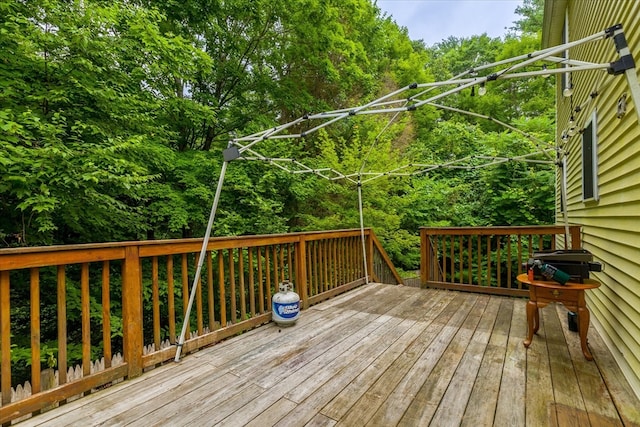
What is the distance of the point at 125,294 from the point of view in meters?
2.01

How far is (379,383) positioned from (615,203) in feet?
7.35

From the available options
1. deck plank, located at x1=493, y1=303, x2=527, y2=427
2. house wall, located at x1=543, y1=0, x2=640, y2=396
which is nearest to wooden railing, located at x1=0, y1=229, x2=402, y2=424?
deck plank, located at x1=493, y1=303, x2=527, y2=427

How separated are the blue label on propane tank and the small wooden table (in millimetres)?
1993

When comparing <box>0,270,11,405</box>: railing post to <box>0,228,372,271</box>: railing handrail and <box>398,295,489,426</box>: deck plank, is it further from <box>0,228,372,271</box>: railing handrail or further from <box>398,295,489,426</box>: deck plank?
<box>398,295,489,426</box>: deck plank

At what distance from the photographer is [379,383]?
6.36 ft

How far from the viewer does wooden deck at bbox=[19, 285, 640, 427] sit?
1.61m

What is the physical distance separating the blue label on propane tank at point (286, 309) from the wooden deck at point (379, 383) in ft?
0.46

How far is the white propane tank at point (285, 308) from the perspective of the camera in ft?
9.46

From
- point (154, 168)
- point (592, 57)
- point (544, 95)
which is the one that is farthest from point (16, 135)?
point (544, 95)

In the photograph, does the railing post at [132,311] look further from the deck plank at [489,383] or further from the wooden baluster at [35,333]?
the deck plank at [489,383]

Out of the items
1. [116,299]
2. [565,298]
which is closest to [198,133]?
[116,299]

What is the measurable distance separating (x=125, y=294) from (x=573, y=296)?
3252mm

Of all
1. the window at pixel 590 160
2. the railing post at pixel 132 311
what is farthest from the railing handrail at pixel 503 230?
the railing post at pixel 132 311

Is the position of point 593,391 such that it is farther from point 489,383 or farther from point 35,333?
point 35,333
